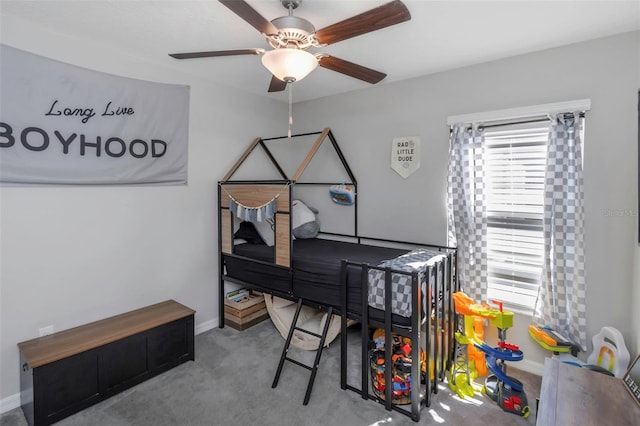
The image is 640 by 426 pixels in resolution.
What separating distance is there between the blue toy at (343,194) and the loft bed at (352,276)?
0.05 m

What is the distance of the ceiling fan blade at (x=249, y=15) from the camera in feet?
4.30

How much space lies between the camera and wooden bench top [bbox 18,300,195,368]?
2033mm

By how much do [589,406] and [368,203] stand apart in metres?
2.33

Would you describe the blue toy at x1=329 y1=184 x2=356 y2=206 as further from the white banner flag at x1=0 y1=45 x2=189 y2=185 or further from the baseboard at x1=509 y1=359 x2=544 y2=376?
the baseboard at x1=509 y1=359 x2=544 y2=376

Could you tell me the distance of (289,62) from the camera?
1612 millimetres

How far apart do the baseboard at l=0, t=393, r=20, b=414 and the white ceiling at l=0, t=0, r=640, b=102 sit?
2437 mm

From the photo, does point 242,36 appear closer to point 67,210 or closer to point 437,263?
point 67,210

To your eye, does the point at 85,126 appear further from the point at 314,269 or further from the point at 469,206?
the point at 469,206

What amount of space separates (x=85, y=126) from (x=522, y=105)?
3242mm

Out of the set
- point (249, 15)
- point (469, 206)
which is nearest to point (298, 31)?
point (249, 15)

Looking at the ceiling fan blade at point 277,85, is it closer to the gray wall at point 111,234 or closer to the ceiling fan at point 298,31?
the ceiling fan at point 298,31

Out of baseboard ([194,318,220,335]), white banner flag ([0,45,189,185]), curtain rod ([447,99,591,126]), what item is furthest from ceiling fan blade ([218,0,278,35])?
baseboard ([194,318,220,335])

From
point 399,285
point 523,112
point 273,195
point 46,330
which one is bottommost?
point 46,330

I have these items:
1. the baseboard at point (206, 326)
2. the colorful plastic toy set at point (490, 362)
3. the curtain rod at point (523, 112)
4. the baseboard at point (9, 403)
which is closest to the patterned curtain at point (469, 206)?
the curtain rod at point (523, 112)
